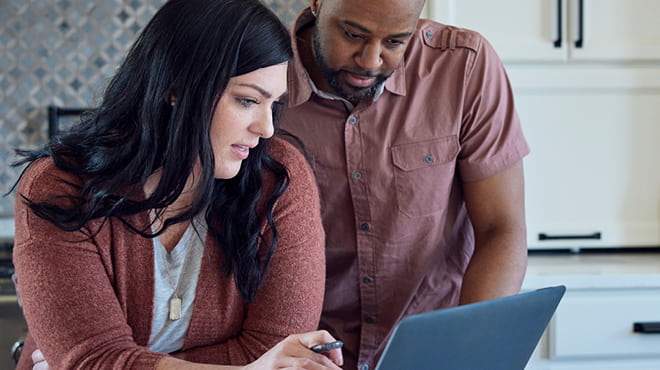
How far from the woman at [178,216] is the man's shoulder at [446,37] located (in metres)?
0.41

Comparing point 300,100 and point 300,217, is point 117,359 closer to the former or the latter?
point 300,217

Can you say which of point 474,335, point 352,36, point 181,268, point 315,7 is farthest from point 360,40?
point 474,335

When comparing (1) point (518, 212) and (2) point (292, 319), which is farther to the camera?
(1) point (518, 212)

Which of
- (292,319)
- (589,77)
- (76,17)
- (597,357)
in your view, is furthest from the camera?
(76,17)

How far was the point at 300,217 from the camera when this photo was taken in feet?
4.27

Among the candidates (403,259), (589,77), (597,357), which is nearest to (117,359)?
(403,259)

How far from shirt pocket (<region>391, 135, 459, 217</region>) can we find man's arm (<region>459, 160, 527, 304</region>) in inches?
2.7

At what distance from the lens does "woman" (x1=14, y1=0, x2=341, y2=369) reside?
3.79 ft

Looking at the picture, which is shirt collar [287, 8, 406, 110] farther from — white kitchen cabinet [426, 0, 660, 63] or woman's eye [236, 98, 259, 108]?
white kitchen cabinet [426, 0, 660, 63]

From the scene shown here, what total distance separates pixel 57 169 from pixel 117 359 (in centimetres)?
31

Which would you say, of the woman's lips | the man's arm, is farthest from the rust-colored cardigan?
the man's arm

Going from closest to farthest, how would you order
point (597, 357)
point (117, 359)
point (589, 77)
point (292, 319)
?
point (117, 359) → point (292, 319) → point (597, 357) → point (589, 77)

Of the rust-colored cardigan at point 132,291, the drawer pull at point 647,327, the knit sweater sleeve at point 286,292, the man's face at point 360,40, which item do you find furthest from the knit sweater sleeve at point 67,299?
the drawer pull at point 647,327

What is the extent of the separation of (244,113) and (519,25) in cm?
118
